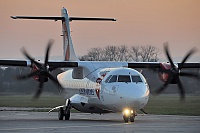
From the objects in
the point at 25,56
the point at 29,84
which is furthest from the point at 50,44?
the point at 29,84

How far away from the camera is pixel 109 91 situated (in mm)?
26281

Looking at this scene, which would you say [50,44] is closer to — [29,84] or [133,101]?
[133,101]

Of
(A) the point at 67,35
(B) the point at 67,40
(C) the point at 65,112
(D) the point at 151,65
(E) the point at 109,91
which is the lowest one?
(C) the point at 65,112

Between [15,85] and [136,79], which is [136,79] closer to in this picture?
[136,79]

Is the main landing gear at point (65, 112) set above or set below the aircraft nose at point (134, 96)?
below

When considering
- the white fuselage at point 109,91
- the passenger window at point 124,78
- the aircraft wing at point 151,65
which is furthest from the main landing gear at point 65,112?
the passenger window at point 124,78

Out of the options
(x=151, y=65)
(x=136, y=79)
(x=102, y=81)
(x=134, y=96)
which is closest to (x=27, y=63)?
(x=102, y=81)

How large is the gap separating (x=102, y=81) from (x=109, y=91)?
1.14m

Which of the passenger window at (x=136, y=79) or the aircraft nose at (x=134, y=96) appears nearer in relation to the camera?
the aircraft nose at (x=134, y=96)

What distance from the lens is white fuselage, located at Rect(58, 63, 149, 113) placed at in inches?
988

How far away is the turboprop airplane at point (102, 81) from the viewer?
2544 centimetres

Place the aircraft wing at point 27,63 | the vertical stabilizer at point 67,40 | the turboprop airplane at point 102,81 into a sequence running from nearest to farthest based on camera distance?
the turboprop airplane at point 102,81
the aircraft wing at point 27,63
the vertical stabilizer at point 67,40

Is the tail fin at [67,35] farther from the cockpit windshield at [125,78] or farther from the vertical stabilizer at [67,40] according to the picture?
the cockpit windshield at [125,78]

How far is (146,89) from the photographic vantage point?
84.4ft
